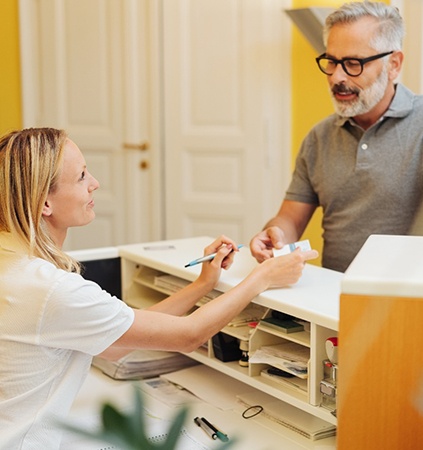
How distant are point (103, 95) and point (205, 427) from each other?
273cm

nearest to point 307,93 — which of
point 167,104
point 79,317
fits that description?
point 167,104

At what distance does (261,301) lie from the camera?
1.63 metres

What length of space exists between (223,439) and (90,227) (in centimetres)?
273

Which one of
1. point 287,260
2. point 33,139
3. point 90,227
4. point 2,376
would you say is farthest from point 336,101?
point 90,227

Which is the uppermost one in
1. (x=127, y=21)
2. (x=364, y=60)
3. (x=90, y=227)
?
(x=127, y=21)

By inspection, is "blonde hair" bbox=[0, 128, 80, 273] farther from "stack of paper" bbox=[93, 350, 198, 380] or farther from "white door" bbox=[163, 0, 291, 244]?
"white door" bbox=[163, 0, 291, 244]

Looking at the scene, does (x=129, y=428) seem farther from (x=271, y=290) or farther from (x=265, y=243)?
(x=265, y=243)

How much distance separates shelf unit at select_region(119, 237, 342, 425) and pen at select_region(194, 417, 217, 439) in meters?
0.13

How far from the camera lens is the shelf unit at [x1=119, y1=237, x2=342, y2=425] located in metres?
1.48

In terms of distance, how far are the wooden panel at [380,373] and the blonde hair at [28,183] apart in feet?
2.10

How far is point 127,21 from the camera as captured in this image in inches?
156

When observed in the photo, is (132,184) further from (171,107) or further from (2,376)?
(2,376)

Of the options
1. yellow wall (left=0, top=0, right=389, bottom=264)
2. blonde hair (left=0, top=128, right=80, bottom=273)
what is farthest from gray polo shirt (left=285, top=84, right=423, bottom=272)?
yellow wall (left=0, top=0, right=389, bottom=264)

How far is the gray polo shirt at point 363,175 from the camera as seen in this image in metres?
2.18
